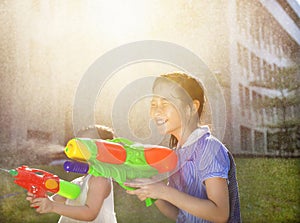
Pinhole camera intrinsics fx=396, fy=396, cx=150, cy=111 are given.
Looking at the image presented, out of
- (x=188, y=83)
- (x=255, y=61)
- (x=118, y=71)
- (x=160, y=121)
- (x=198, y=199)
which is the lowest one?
(x=198, y=199)

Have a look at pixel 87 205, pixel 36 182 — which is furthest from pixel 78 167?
pixel 87 205

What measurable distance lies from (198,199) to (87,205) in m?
0.70

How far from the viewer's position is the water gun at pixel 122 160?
1100 mm

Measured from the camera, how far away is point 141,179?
1185mm

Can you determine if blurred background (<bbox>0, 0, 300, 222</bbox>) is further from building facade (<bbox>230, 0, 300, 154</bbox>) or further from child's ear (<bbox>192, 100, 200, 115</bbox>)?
child's ear (<bbox>192, 100, 200, 115</bbox>)

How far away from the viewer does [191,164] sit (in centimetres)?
129

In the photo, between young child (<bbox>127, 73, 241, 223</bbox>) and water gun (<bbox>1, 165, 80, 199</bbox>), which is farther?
water gun (<bbox>1, 165, 80, 199</bbox>)

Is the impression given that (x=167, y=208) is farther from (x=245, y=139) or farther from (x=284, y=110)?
(x=245, y=139)

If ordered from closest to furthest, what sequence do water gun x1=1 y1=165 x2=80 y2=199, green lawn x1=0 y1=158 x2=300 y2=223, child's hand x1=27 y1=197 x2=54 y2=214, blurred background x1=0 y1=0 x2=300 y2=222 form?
water gun x1=1 y1=165 x2=80 y2=199 → child's hand x1=27 y1=197 x2=54 y2=214 → green lawn x1=0 y1=158 x2=300 y2=223 → blurred background x1=0 y1=0 x2=300 y2=222

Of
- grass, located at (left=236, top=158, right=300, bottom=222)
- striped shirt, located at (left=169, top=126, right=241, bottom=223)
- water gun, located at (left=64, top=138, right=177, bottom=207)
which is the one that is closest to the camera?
water gun, located at (left=64, top=138, right=177, bottom=207)

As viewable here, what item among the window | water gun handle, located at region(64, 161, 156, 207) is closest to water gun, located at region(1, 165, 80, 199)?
water gun handle, located at region(64, 161, 156, 207)

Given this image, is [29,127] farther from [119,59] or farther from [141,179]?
[141,179]

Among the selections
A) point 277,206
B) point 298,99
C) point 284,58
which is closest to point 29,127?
point 277,206

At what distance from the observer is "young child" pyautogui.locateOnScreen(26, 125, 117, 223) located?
1.54 m
